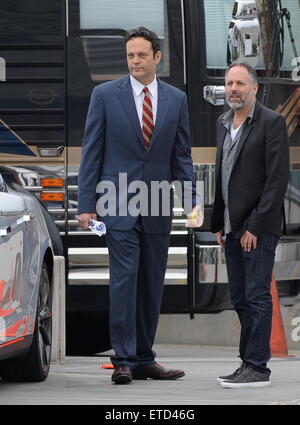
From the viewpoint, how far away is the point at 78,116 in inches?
413

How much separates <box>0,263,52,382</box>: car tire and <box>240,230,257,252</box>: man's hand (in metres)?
1.24

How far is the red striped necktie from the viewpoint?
787 cm

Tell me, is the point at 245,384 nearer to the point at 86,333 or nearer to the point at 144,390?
the point at 144,390

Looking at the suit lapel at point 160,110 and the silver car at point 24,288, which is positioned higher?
the suit lapel at point 160,110

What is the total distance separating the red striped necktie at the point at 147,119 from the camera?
7.87 meters

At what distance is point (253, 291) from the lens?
7570mm

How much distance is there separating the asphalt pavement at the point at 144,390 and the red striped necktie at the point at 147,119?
138 cm

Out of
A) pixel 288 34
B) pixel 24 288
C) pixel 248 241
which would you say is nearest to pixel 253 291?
pixel 248 241

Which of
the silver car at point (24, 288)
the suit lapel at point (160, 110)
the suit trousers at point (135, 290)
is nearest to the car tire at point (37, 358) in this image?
the silver car at point (24, 288)

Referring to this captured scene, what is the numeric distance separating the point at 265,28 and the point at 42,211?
3.00 m

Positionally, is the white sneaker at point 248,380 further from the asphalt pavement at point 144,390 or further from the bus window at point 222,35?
the bus window at point 222,35

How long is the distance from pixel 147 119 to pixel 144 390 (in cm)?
156

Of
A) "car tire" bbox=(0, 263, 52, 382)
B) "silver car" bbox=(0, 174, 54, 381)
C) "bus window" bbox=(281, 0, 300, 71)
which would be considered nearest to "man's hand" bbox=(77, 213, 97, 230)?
"silver car" bbox=(0, 174, 54, 381)
